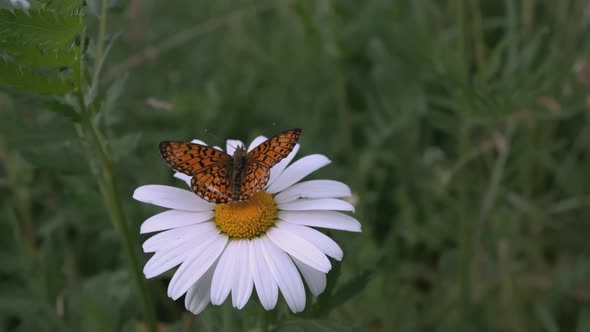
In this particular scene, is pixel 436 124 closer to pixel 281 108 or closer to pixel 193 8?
pixel 281 108

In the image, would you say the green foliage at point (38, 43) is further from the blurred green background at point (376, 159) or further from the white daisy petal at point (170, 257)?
the white daisy petal at point (170, 257)

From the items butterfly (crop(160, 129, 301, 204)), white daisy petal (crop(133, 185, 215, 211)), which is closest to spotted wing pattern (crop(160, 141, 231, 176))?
butterfly (crop(160, 129, 301, 204))

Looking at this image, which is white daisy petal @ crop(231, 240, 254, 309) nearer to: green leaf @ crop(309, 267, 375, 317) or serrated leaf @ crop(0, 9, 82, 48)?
green leaf @ crop(309, 267, 375, 317)

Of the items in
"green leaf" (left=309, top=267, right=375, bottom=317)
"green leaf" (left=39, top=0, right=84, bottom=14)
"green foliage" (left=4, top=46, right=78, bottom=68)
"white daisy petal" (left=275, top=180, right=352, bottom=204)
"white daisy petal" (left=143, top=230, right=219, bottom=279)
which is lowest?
"green leaf" (left=309, top=267, right=375, bottom=317)

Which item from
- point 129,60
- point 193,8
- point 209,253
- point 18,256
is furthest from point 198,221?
point 193,8

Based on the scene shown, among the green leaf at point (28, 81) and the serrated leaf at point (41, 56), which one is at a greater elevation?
the serrated leaf at point (41, 56)

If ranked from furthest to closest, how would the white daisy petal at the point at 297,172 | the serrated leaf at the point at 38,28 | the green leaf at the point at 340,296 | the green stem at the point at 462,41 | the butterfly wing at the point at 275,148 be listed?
the green stem at the point at 462,41 → the white daisy petal at the point at 297,172 → the green leaf at the point at 340,296 → the butterfly wing at the point at 275,148 → the serrated leaf at the point at 38,28

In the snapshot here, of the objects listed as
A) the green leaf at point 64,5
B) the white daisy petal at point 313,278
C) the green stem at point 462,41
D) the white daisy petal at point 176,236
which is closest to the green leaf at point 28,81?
the green leaf at point 64,5

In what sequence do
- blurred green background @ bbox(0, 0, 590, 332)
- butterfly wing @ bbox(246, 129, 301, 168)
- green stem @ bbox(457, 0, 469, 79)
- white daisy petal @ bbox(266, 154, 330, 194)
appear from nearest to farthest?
butterfly wing @ bbox(246, 129, 301, 168)
white daisy petal @ bbox(266, 154, 330, 194)
blurred green background @ bbox(0, 0, 590, 332)
green stem @ bbox(457, 0, 469, 79)
